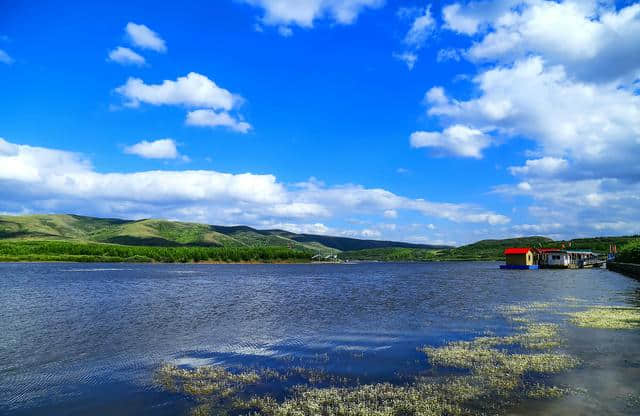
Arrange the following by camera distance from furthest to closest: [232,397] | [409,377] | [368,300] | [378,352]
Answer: [368,300]
[378,352]
[409,377]
[232,397]

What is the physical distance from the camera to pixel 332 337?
3647 cm

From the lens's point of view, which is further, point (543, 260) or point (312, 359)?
point (543, 260)

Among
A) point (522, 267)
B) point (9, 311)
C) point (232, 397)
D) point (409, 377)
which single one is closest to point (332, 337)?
point (409, 377)

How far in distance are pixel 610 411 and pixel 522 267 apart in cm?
16382

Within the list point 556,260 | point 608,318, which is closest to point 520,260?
point 556,260

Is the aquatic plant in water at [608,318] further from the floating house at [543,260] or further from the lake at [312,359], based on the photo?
the floating house at [543,260]

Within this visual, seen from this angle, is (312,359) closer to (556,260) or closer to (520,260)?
(520,260)

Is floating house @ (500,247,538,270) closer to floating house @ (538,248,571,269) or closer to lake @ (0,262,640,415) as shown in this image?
floating house @ (538,248,571,269)

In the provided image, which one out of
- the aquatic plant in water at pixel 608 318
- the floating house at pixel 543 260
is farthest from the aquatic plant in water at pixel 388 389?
the floating house at pixel 543 260

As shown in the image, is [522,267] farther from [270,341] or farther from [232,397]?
[232,397]

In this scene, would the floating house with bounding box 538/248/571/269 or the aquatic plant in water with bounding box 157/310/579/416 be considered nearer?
the aquatic plant in water with bounding box 157/310/579/416

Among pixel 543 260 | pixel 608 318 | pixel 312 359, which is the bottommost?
pixel 312 359

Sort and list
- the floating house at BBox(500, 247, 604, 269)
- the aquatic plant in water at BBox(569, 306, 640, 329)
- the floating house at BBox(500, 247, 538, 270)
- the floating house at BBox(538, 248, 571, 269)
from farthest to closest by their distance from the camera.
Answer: the floating house at BBox(538, 248, 571, 269) < the floating house at BBox(500, 247, 604, 269) < the floating house at BBox(500, 247, 538, 270) < the aquatic plant in water at BBox(569, 306, 640, 329)

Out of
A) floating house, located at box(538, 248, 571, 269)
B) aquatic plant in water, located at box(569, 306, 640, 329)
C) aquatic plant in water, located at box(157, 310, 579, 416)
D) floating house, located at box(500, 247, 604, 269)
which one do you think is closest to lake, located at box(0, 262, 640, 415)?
aquatic plant in water, located at box(157, 310, 579, 416)
